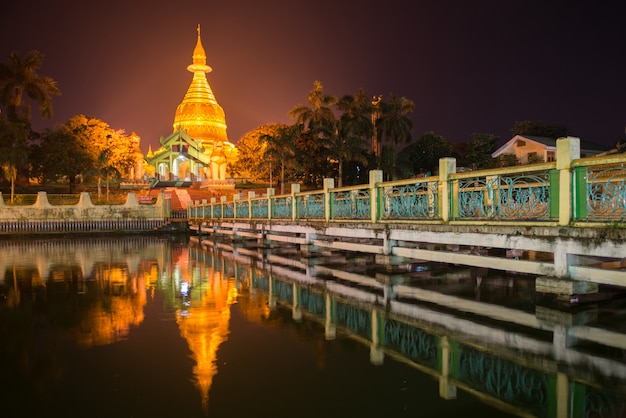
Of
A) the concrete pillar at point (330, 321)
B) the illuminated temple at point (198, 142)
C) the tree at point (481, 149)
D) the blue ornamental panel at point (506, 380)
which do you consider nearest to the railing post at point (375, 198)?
the concrete pillar at point (330, 321)

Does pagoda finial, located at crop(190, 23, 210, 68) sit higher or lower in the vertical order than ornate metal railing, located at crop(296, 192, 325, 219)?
higher

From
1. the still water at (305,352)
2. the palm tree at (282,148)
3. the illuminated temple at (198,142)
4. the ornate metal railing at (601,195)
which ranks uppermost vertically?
the illuminated temple at (198,142)

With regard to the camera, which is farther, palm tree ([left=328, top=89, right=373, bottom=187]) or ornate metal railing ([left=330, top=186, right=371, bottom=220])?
palm tree ([left=328, top=89, right=373, bottom=187])

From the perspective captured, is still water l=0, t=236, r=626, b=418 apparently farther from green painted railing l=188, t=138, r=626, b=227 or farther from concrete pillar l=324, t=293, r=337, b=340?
green painted railing l=188, t=138, r=626, b=227

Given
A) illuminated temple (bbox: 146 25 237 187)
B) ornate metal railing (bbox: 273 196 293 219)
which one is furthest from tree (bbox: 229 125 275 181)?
ornate metal railing (bbox: 273 196 293 219)

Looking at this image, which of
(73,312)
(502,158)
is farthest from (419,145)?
(73,312)

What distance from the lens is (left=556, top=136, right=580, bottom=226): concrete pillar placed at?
764 cm

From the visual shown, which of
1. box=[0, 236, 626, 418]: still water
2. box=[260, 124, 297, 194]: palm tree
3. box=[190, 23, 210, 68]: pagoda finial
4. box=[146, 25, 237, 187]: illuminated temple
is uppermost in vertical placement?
box=[190, 23, 210, 68]: pagoda finial

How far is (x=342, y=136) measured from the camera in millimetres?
42875

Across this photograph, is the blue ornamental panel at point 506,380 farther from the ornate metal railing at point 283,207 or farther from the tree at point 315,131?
the tree at point 315,131

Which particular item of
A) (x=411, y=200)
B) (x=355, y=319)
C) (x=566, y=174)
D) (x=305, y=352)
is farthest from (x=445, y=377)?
(x=411, y=200)

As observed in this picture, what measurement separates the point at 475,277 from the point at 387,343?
585cm

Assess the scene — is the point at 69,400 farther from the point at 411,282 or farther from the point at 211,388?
the point at 411,282

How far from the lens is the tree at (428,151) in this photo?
55094mm
